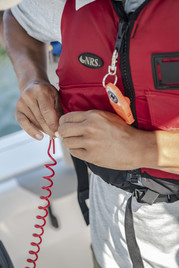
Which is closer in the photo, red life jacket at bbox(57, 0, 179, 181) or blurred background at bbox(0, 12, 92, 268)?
red life jacket at bbox(57, 0, 179, 181)

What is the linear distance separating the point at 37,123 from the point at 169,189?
1.31 ft

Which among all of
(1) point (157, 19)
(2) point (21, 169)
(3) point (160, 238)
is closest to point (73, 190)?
(2) point (21, 169)

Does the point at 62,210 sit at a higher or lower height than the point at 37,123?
lower

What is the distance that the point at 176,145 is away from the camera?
0.71 meters

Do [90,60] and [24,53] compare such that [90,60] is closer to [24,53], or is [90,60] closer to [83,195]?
[24,53]

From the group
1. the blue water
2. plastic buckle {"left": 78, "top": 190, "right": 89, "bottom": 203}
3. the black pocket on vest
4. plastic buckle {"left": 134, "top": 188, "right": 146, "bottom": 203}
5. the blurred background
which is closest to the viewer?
the black pocket on vest

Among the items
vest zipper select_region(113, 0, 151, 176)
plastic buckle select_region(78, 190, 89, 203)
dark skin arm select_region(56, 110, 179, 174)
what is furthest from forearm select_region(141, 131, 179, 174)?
plastic buckle select_region(78, 190, 89, 203)

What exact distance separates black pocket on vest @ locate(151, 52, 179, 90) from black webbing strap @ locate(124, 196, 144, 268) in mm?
388

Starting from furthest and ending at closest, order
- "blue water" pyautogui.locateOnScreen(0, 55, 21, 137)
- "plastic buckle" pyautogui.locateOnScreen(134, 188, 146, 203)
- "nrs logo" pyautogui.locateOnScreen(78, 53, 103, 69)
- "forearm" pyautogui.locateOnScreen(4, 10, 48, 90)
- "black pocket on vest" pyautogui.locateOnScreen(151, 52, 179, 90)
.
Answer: "blue water" pyautogui.locateOnScreen(0, 55, 21, 137) < "forearm" pyautogui.locateOnScreen(4, 10, 48, 90) < "plastic buckle" pyautogui.locateOnScreen(134, 188, 146, 203) < "nrs logo" pyautogui.locateOnScreen(78, 53, 103, 69) < "black pocket on vest" pyautogui.locateOnScreen(151, 52, 179, 90)

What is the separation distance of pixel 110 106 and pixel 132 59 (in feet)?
0.48

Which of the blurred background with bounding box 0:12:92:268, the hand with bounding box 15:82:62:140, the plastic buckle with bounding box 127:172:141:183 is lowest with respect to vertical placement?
the blurred background with bounding box 0:12:92:268

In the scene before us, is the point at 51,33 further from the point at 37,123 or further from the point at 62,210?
the point at 62,210

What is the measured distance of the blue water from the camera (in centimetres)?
255

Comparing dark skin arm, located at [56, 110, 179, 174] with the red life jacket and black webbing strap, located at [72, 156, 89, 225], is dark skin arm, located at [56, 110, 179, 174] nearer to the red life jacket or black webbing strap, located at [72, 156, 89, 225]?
the red life jacket
